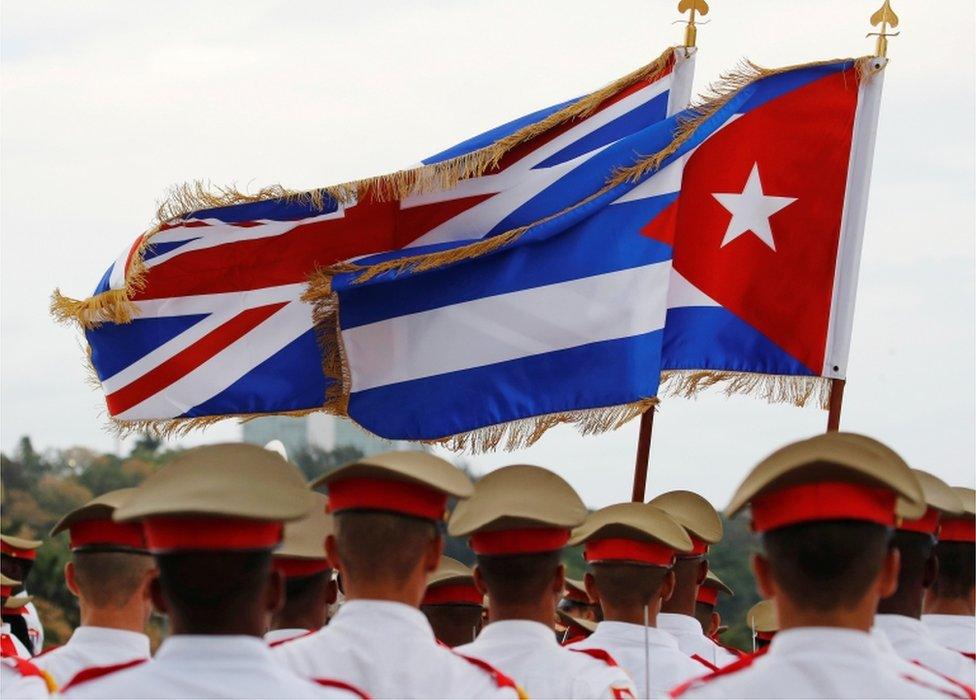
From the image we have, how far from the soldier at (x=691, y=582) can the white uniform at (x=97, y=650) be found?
2252 millimetres

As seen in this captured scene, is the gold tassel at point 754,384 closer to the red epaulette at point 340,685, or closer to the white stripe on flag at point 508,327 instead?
the white stripe on flag at point 508,327

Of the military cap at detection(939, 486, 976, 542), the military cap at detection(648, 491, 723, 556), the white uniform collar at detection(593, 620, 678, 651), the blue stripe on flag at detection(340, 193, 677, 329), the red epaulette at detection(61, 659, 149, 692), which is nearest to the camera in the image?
the red epaulette at detection(61, 659, 149, 692)

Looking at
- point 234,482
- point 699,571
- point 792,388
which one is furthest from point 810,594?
point 792,388

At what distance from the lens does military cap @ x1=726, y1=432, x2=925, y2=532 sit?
3.84m

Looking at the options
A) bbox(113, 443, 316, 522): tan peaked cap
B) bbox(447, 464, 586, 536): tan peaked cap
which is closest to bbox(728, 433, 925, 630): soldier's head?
bbox(113, 443, 316, 522): tan peaked cap

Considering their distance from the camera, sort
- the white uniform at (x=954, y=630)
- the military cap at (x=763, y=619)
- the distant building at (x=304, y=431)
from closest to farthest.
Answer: the white uniform at (x=954, y=630)
the military cap at (x=763, y=619)
the distant building at (x=304, y=431)

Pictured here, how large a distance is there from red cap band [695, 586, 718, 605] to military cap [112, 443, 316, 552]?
540 cm

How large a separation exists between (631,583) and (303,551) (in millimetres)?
1245

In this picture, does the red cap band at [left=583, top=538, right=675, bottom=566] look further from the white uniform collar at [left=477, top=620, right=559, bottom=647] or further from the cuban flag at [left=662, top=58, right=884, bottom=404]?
the cuban flag at [left=662, top=58, right=884, bottom=404]

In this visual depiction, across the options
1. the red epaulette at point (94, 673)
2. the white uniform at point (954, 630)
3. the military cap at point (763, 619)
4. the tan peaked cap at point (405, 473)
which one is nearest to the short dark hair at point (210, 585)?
the red epaulette at point (94, 673)

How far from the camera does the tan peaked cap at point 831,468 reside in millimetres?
3834

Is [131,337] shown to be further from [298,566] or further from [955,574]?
[955,574]

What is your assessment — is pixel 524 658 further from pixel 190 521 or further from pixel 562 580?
pixel 190 521

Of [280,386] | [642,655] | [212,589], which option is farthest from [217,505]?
[280,386]
